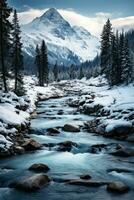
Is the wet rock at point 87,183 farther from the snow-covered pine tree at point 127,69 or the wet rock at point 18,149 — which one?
the snow-covered pine tree at point 127,69

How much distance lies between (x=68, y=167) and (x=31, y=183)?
4.21 meters

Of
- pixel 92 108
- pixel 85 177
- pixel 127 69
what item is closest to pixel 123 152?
pixel 85 177

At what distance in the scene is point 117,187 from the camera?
54.3 ft

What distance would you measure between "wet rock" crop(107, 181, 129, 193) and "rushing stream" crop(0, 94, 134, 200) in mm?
279

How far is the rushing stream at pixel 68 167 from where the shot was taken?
16.0m

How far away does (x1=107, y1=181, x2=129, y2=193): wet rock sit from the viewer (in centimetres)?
1644

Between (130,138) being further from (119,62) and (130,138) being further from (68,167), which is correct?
(119,62)

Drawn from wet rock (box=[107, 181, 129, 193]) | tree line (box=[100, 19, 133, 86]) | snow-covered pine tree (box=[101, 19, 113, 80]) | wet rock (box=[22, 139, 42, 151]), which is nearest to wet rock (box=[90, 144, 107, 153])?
wet rock (box=[22, 139, 42, 151])

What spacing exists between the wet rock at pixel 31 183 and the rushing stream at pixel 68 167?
0.32 m

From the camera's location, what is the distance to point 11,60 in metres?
55.4

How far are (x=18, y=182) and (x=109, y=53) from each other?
6330cm

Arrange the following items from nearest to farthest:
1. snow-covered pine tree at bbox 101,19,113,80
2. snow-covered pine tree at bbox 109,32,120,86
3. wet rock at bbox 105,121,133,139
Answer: wet rock at bbox 105,121,133,139 → snow-covered pine tree at bbox 109,32,120,86 → snow-covered pine tree at bbox 101,19,113,80

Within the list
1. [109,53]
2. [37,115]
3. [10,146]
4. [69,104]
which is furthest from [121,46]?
[10,146]

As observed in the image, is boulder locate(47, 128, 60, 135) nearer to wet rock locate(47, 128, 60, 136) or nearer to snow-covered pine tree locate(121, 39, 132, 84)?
wet rock locate(47, 128, 60, 136)
